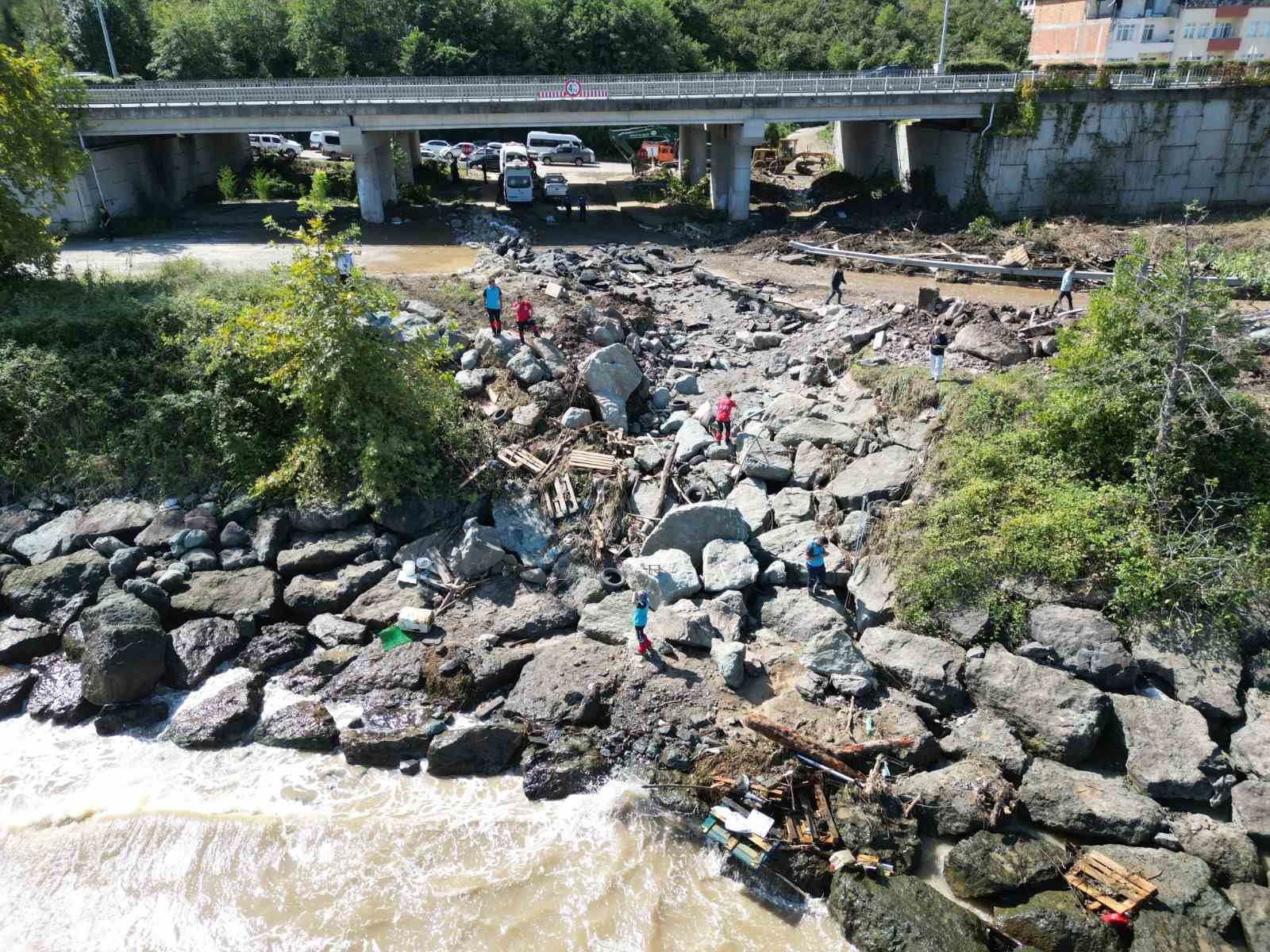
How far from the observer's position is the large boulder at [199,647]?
43.7 feet

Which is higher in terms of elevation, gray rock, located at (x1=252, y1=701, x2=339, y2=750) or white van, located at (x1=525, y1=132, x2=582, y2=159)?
white van, located at (x1=525, y1=132, x2=582, y2=159)

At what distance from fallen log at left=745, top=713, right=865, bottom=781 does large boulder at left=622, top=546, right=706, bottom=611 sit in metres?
2.90

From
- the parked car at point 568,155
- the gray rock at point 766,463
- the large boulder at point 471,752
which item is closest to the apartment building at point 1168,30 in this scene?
the parked car at point 568,155

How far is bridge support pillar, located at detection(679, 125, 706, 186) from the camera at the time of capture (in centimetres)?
3875

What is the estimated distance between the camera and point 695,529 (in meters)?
14.4

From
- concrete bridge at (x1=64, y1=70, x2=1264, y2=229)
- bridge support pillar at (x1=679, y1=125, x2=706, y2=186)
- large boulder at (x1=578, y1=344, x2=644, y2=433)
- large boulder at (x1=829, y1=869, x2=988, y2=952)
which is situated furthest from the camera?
bridge support pillar at (x1=679, y1=125, x2=706, y2=186)

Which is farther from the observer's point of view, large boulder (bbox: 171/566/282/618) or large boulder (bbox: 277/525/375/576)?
large boulder (bbox: 277/525/375/576)

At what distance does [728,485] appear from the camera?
16.0 metres

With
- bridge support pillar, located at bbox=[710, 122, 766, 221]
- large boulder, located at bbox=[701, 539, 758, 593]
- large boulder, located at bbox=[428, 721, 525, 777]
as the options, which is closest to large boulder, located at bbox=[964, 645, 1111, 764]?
large boulder, located at bbox=[701, 539, 758, 593]

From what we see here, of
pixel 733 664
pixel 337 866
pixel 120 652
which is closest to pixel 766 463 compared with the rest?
pixel 733 664

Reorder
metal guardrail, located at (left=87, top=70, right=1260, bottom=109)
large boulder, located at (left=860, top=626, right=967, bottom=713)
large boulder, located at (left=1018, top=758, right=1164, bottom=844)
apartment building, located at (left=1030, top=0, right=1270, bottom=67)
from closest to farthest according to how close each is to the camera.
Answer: large boulder, located at (left=1018, top=758, right=1164, bottom=844), large boulder, located at (left=860, top=626, right=967, bottom=713), metal guardrail, located at (left=87, top=70, right=1260, bottom=109), apartment building, located at (left=1030, top=0, right=1270, bottom=67)

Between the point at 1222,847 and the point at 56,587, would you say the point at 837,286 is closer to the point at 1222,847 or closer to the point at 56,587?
the point at 1222,847

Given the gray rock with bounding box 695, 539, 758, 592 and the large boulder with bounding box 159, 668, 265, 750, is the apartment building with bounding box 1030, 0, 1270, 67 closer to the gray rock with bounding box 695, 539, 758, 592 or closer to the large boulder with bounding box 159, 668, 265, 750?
the gray rock with bounding box 695, 539, 758, 592

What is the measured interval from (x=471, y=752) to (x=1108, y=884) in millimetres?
7863
